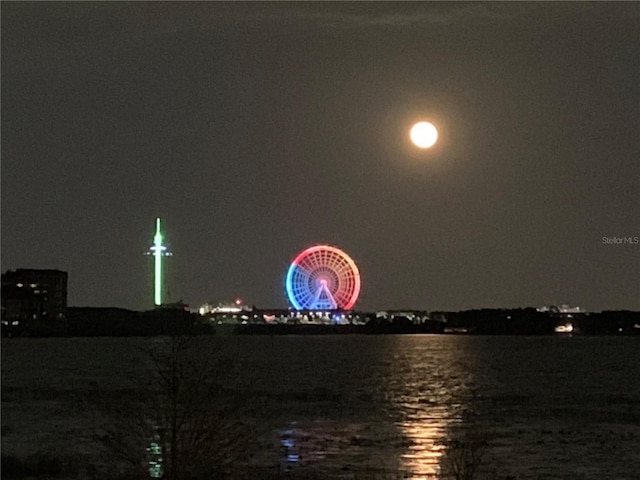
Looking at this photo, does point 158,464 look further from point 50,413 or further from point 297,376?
point 297,376

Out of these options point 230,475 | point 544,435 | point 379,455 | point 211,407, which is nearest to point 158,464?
point 230,475

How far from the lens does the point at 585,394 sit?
55.2 meters

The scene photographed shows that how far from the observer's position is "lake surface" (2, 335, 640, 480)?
26109 mm

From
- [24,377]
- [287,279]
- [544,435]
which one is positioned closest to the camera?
[544,435]

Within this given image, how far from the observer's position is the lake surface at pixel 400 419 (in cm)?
2611

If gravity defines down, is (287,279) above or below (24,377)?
above

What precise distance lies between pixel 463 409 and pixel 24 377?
Result: 2943 cm

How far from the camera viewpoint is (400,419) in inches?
1521

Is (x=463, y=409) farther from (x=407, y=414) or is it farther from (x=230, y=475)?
(x=230, y=475)

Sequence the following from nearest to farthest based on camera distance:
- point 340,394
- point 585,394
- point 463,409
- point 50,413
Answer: point 50,413
point 463,409
point 340,394
point 585,394

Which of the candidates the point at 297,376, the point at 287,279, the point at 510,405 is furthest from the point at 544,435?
the point at 287,279

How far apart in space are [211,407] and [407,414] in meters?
25.7

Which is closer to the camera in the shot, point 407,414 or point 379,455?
point 379,455

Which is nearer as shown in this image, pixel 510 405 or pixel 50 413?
pixel 50 413
